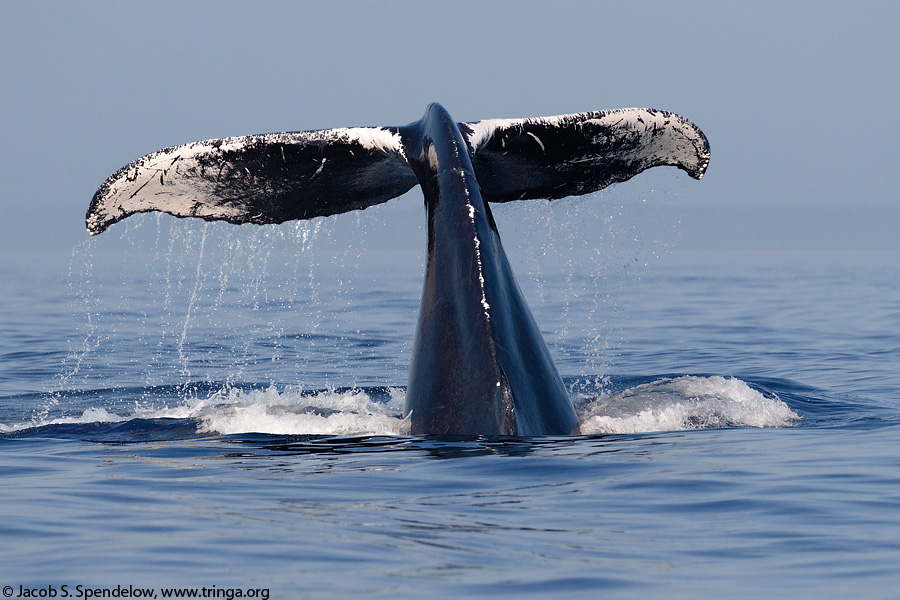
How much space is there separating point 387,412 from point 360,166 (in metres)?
2.24

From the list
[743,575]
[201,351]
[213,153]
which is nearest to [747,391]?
[213,153]

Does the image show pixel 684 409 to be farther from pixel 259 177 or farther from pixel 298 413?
pixel 259 177

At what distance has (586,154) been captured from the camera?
9.55m

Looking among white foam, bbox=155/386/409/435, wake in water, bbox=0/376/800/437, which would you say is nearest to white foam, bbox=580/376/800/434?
wake in water, bbox=0/376/800/437

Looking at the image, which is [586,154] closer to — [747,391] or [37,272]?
[747,391]

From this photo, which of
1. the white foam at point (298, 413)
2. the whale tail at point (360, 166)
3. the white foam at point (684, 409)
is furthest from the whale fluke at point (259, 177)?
the white foam at point (684, 409)

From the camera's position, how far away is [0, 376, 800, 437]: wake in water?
31.2ft

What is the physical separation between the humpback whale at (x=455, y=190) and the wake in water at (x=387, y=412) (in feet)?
2.44

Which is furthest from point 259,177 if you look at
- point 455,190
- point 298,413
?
point 298,413

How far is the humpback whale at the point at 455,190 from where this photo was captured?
8.26m

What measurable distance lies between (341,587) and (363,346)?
43.6 feet

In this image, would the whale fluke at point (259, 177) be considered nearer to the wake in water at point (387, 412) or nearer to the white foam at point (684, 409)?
the wake in water at point (387, 412)

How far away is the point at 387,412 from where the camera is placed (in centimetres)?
1047

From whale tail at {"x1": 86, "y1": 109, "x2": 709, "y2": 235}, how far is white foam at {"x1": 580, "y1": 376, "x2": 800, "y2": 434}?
1.80 metres
